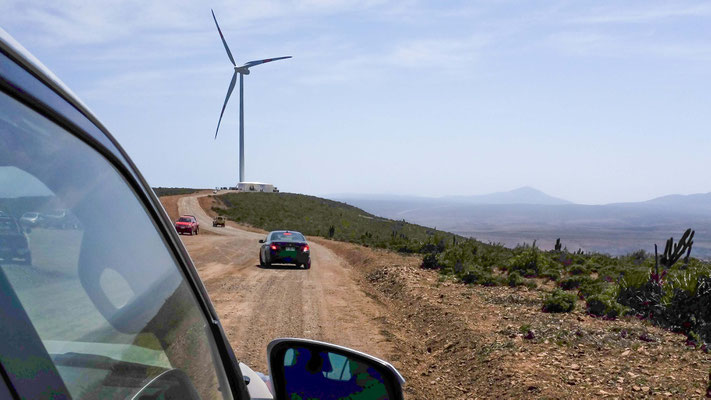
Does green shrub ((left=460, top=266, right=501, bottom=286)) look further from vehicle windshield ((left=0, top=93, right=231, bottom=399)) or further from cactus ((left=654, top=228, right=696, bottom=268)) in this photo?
vehicle windshield ((left=0, top=93, right=231, bottom=399))

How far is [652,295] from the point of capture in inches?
525

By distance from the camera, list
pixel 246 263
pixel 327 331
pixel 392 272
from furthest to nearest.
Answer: pixel 246 263, pixel 392 272, pixel 327 331

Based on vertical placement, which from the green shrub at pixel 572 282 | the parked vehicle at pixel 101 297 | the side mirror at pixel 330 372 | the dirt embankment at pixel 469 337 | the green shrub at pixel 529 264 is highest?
the parked vehicle at pixel 101 297

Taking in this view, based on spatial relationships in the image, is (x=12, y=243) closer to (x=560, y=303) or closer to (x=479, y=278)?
(x=560, y=303)

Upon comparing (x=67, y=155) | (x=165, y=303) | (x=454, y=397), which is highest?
(x=67, y=155)

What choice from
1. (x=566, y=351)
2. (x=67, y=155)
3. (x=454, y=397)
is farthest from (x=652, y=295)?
(x=67, y=155)

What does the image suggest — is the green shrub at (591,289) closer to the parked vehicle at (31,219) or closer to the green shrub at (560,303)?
the green shrub at (560,303)

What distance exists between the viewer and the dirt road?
34.3ft

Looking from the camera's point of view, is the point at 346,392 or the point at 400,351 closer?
the point at 346,392

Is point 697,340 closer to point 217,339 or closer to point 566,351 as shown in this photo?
point 566,351

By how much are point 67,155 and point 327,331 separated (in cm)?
1026

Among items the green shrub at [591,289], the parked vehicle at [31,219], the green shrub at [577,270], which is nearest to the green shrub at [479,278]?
the green shrub at [591,289]

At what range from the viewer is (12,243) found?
1103 mm

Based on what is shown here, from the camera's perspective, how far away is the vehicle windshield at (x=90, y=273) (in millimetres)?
1109
